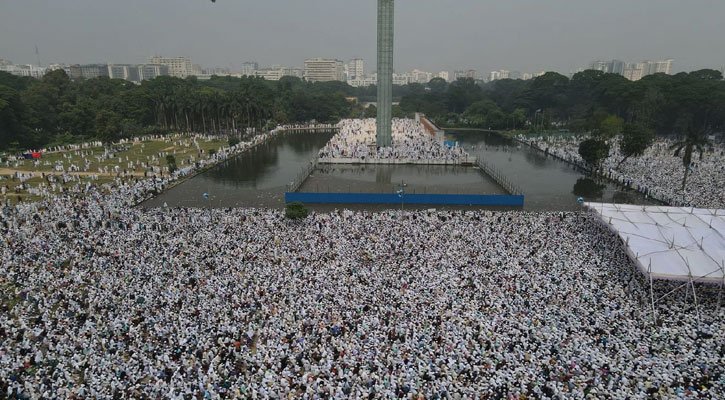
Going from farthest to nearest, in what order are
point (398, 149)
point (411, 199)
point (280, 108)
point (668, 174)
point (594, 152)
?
point (280, 108) → point (398, 149) → point (594, 152) → point (668, 174) → point (411, 199)

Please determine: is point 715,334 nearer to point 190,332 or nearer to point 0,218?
point 190,332

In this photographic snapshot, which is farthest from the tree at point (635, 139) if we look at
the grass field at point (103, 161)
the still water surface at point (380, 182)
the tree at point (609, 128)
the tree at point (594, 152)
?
the grass field at point (103, 161)

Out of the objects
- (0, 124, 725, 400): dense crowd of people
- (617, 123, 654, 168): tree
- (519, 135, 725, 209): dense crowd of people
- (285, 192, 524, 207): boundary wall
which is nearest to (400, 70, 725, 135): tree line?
(519, 135, 725, 209): dense crowd of people

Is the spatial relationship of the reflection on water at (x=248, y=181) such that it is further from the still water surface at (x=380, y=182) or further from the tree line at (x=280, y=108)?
the tree line at (x=280, y=108)

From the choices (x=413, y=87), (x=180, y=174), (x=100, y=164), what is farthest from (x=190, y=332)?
(x=413, y=87)

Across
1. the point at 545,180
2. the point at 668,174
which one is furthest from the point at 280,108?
the point at 668,174

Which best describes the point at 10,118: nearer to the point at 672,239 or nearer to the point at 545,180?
the point at 545,180
